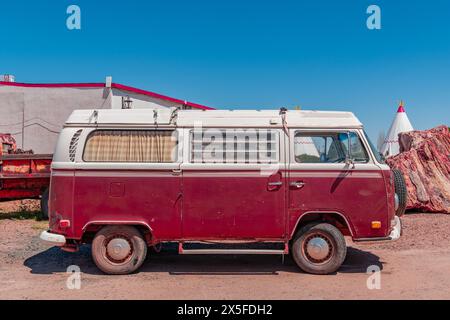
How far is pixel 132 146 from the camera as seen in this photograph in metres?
6.65

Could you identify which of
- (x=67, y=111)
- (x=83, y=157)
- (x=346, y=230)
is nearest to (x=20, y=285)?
(x=83, y=157)

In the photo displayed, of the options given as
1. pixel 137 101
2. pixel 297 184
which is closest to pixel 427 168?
pixel 297 184

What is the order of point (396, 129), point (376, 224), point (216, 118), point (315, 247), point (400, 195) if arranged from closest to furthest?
point (376, 224) → point (315, 247) → point (216, 118) → point (400, 195) → point (396, 129)

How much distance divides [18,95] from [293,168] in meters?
14.6

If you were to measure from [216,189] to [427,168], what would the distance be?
939cm

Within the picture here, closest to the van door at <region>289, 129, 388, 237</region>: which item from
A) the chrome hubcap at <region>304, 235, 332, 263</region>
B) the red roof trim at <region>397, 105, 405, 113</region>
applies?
the chrome hubcap at <region>304, 235, 332, 263</region>

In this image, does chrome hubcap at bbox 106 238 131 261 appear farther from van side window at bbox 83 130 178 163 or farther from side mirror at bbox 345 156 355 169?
side mirror at bbox 345 156 355 169

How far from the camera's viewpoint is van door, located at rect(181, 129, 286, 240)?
6.51 meters

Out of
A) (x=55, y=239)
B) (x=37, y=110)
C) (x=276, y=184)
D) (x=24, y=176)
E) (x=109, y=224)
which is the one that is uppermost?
(x=37, y=110)

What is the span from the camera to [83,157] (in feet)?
21.7

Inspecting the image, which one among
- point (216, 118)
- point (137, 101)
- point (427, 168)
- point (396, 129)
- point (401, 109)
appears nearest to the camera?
point (216, 118)

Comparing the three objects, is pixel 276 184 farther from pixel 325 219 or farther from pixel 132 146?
pixel 132 146
